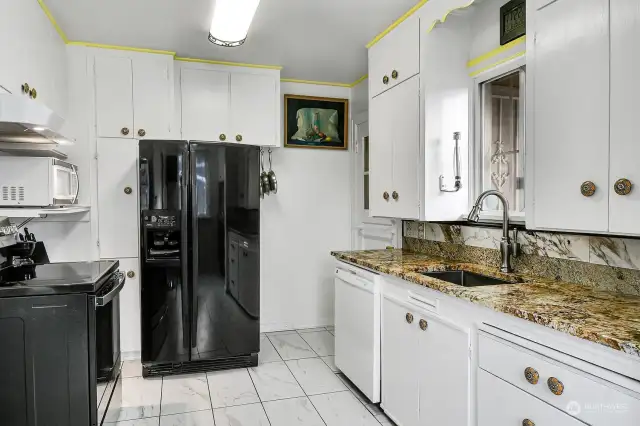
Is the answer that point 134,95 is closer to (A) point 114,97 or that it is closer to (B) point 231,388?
(A) point 114,97

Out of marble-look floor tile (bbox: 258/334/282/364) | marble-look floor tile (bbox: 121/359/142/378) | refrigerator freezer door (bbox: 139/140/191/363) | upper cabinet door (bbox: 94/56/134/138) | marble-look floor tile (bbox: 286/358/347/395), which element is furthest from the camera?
marble-look floor tile (bbox: 258/334/282/364)

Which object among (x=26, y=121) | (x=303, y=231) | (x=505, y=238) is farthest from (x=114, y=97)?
(x=505, y=238)

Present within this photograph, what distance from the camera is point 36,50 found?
2.46 metres

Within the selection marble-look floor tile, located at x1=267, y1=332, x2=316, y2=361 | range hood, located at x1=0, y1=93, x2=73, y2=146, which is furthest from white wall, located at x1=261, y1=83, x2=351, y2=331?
range hood, located at x1=0, y1=93, x2=73, y2=146

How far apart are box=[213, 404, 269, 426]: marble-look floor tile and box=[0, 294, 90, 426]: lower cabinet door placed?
792 millimetres

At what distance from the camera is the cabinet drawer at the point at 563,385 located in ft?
3.65

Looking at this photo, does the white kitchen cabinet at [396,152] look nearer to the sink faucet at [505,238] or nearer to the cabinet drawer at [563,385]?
the sink faucet at [505,238]

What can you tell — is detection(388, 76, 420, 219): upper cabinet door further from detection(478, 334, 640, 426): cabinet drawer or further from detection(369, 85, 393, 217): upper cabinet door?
detection(478, 334, 640, 426): cabinet drawer

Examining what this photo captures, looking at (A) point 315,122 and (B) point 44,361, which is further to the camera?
(A) point 315,122

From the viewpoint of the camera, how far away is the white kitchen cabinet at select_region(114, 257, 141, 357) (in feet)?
10.8

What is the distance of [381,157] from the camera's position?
302 cm

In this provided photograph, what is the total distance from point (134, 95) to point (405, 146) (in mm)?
2151

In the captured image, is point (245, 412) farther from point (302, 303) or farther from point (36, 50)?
point (36, 50)

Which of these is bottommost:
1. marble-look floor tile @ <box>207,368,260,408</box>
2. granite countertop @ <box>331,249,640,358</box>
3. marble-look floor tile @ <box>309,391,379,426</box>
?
marble-look floor tile @ <box>309,391,379,426</box>
